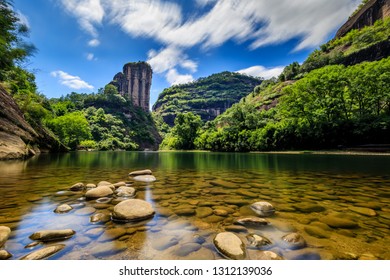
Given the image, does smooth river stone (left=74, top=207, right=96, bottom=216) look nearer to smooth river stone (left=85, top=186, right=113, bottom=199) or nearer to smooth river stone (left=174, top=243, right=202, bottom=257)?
smooth river stone (left=85, top=186, right=113, bottom=199)

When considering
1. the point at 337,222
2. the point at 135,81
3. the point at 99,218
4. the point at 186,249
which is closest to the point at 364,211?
the point at 337,222

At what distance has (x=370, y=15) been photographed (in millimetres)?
104562

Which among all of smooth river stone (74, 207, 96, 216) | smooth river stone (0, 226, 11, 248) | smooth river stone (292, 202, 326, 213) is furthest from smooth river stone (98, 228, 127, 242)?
smooth river stone (292, 202, 326, 213)

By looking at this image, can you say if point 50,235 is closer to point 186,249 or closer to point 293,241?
point 186,249

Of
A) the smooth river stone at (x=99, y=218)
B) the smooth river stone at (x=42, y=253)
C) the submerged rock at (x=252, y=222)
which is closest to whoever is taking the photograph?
the smooth river stone at (x=42, y=253)

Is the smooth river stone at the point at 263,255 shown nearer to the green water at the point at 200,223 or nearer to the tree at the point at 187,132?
the green water at the point at 200,223

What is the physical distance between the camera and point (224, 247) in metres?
3.33

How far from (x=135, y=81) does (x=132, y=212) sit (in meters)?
201

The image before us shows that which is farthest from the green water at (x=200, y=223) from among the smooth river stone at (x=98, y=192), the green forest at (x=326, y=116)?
the green forest at (x=326, y=116)

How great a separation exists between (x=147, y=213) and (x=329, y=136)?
45.6 m

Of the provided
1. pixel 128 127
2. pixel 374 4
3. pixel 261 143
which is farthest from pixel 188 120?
pixel 374 4

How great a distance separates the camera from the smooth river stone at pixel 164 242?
3498 millimetres

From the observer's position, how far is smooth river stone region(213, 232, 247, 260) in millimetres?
3160

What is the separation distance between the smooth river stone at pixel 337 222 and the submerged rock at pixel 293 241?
120 cm
